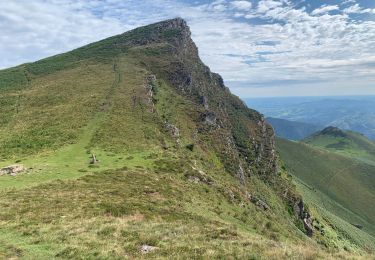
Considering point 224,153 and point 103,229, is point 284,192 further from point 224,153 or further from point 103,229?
point 103,229

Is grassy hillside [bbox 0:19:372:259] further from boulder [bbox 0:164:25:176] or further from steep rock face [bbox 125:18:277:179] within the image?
boulder [bbox 0:164:25:176]

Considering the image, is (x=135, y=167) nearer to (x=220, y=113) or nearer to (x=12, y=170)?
(x=12, y=170)

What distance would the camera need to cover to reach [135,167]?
4788 centimetres

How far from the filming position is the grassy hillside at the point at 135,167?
21.0 metres

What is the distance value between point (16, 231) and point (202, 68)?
145m

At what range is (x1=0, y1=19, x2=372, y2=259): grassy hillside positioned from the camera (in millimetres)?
21047

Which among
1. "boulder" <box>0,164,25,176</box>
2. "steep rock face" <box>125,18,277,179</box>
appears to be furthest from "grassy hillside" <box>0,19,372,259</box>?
"boulder" <box>0,164,25,176</box>

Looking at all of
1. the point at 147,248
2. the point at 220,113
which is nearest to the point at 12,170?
the point at 147,248

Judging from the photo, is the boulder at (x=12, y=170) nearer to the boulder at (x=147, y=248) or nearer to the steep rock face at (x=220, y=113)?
the boulder at (x=147, y=248)

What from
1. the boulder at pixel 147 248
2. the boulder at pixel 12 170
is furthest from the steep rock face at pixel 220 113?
the boulder at pixel 147 248

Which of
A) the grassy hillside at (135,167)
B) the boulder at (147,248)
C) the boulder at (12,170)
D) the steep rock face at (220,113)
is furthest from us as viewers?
the steep rock face at (220,113)

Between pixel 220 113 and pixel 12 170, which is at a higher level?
pixel 220 113

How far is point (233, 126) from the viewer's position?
438ft

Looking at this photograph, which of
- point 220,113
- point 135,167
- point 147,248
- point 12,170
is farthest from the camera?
point 220,113
